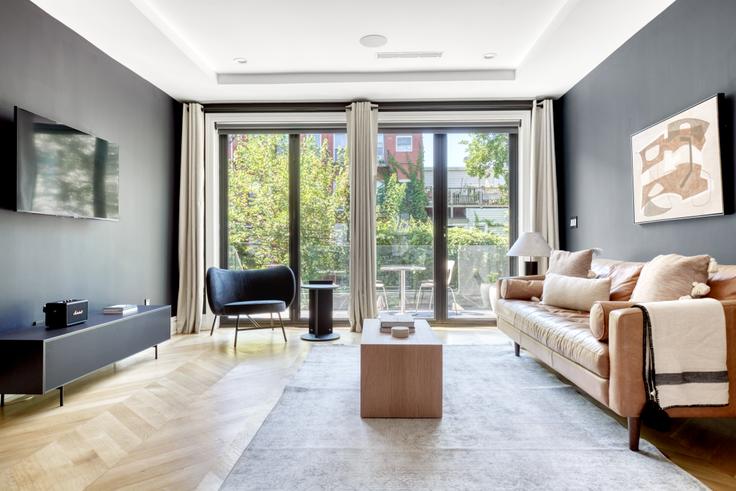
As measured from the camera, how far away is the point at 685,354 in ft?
6.91

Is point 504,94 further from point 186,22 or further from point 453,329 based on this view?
point 186,22

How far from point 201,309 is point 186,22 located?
10.0ft

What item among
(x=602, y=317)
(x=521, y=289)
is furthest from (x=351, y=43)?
(x=602, y=317)

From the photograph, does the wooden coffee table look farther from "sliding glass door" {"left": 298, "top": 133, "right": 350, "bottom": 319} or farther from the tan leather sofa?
"sliding glass door" {"left": 298, "top": 133, "right": 350, "bottom": 319}

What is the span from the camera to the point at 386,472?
1903mm

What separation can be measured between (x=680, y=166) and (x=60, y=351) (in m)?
4.21

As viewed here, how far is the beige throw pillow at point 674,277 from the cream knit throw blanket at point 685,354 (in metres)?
0.38

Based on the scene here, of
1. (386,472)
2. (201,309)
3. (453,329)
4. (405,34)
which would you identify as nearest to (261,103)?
(405,34)

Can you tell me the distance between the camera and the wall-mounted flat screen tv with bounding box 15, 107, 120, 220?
9.74 ft

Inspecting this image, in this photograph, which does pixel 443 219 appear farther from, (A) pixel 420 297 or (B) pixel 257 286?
(B) pixel 257 286

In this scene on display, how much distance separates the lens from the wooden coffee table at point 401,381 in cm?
253

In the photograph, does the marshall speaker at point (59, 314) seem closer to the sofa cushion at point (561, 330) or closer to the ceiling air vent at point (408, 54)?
the sofa cushion at point (561, 330)

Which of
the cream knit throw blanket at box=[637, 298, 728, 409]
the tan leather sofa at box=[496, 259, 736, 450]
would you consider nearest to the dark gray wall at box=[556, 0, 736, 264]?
the tan leather sofa at box=[496, 259, 736, 450]

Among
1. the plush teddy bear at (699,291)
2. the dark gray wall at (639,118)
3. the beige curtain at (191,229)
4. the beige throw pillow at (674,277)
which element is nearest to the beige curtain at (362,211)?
the beige curtain at (191,229)
